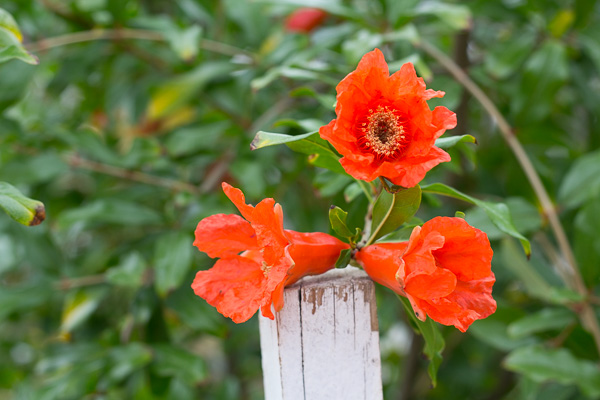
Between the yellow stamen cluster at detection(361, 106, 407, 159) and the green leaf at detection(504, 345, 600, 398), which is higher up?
the yellow stamen cluster at detection(361, 106, 407, 159)

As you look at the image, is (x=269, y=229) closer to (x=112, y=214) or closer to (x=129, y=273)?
(x=129, y=273)

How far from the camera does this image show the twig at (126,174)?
1026mm

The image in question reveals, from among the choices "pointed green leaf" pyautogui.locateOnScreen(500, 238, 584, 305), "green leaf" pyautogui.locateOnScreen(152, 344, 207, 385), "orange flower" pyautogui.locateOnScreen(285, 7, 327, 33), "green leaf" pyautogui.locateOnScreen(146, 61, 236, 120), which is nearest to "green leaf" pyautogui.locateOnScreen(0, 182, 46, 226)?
"green leaf" pyautogui.locateOnScreen(152, 344, 207, 385)

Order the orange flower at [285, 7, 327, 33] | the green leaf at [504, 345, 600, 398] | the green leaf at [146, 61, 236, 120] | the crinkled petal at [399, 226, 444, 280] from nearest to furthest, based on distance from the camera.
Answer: the crinkled petal at [399, 226, 444, 280]
the green leaf at [504, 345, 600, 398]
the green leaf at [146, 61, 236, 120]
the orange flower at [285, 7, 327, 33]

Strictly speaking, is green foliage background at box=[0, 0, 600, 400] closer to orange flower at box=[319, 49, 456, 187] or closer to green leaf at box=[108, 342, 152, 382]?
green leaf at box=[108, 342, 152, 382]

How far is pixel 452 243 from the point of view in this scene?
0.42m

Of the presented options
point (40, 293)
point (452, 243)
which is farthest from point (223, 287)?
point (40, 293)

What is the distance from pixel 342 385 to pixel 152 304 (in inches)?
21.6

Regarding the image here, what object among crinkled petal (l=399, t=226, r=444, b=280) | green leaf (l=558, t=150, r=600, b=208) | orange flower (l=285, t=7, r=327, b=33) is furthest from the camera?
orange flower (l=285, t=7, r=327, b=33)

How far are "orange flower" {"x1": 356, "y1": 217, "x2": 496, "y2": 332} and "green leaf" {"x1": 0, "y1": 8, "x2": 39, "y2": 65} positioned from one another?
374 millimetres

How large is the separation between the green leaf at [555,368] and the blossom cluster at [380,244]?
46 cm

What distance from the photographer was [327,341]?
0.47 metres

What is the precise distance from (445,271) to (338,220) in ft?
0.34

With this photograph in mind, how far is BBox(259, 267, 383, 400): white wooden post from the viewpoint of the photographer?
463 mm
